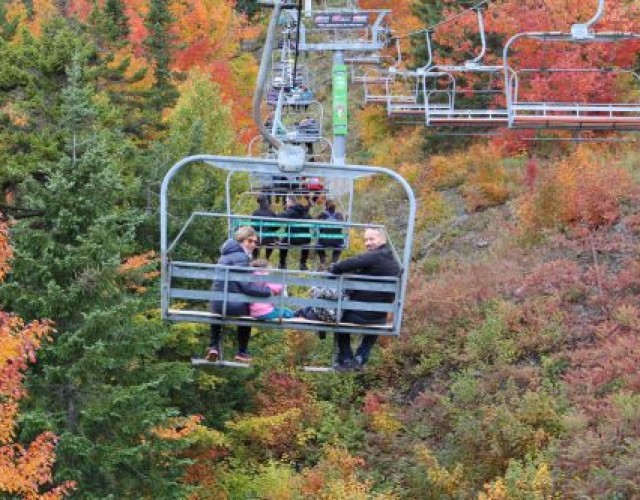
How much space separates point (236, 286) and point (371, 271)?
4.65ft

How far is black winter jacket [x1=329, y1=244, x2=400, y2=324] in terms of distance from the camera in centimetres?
1109

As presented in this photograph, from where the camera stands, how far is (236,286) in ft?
36.3

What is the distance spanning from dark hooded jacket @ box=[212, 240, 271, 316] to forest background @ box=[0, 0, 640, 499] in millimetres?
5525

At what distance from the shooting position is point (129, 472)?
64.2 feet

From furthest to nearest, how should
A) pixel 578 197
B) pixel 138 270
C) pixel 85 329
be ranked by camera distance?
pixel 578 197 → pixel 138 270 → pixel 85 329

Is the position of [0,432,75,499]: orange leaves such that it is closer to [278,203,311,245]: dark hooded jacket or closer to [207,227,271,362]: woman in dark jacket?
[278,203,311,245]: dark hooded jacket

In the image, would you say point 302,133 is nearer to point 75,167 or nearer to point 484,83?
point 75,167

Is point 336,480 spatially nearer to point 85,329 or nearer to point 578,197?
point 85,329

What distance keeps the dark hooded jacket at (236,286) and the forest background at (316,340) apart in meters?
5.53

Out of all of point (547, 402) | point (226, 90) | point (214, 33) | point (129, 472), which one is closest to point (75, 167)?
point (129, 472)

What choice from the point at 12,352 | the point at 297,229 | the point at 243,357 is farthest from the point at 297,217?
the point at 243,357

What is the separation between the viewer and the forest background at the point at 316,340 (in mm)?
17953

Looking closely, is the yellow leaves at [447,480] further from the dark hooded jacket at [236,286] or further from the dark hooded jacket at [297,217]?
the dark hooded jacket at [236,286]

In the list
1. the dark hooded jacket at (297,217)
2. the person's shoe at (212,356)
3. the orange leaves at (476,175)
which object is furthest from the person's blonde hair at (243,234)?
the orange leaves at (476,175)
